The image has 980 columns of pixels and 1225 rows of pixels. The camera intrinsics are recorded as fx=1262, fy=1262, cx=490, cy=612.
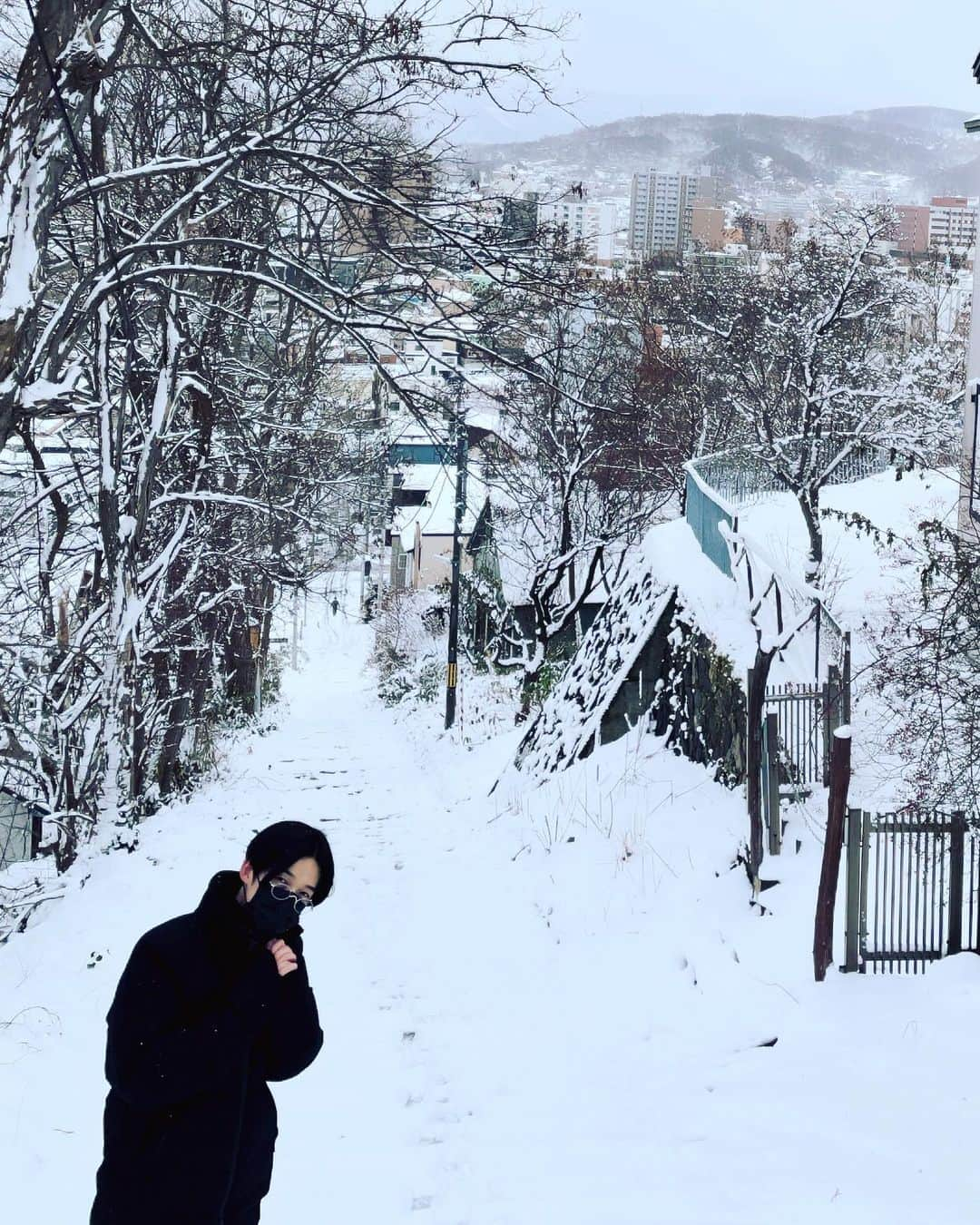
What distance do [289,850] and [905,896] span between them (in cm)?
511

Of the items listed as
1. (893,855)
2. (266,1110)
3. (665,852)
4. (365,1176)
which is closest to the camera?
(266,1110)

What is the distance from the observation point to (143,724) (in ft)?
44.3

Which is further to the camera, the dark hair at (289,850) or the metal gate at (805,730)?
the metal gate at (805,730)

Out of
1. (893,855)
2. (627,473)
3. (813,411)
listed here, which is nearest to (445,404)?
(893,855)

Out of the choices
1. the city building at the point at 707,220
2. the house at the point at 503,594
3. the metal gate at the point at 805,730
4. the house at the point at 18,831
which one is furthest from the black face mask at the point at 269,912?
the city building at the point at 707,220

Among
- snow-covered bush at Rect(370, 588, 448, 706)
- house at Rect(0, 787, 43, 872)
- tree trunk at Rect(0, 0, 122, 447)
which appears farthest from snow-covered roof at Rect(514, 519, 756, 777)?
snow-covered bush at Rect(370, 588, 448, 706)

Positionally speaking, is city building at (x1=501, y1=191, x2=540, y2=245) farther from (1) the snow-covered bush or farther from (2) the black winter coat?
(1) the snow-covered bush

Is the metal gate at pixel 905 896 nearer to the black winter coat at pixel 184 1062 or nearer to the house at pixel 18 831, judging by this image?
the black winter coat at pixel 184 1062

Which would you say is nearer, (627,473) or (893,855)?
(893,855)

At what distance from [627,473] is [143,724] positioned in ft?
77.2

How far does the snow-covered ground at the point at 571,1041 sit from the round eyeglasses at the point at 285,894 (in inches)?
99.5

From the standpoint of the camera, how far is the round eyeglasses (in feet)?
10.1

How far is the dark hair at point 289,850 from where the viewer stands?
10.2 ft

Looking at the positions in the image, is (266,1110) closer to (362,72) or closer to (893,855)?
(893,855)
